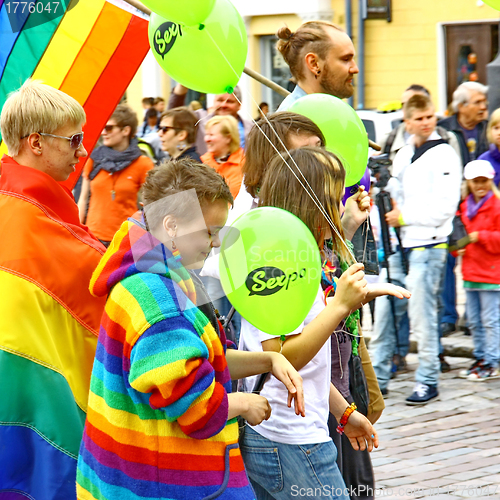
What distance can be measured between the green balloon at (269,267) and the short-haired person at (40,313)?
2.09ft

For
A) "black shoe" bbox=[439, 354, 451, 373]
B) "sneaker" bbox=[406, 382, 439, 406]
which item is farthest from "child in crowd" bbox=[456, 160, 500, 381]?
"sneaker" bbox=[406, 382, 439, 406]

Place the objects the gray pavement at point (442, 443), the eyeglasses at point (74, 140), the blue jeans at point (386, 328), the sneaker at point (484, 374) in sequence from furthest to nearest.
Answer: the sneaker at point (484, 374), the blue jeans at point (386, 328), the gray pavement at point (442, 443), the eyeglasses at point (74, 140)

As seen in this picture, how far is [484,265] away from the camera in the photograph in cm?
595

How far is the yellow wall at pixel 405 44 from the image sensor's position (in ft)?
44.9

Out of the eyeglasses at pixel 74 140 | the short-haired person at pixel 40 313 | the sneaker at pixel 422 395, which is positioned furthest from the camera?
the sneaker at pixel 422 395

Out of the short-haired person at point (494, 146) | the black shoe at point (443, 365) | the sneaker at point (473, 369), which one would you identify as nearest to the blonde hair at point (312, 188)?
the sneaker at point (473, 369)

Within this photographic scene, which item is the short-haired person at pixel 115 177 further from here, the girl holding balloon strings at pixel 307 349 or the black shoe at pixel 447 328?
the girl holding balloon strings at pixel 307 349

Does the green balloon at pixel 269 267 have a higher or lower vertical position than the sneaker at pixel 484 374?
higher

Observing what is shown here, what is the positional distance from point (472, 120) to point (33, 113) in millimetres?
5199

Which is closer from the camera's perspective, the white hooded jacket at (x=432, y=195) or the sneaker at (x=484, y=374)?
the white hooded jacket at (x=432, y=195)

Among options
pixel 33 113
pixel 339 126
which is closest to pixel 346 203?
pixel 339 126

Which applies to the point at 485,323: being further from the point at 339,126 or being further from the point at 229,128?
the point at 339,126

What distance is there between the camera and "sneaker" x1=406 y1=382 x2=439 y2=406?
17.8 feet

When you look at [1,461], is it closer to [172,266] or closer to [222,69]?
[172,266]
